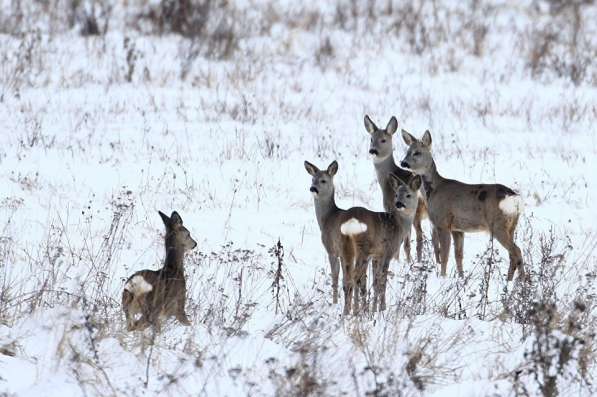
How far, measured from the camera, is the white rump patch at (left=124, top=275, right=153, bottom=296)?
6.34 metres

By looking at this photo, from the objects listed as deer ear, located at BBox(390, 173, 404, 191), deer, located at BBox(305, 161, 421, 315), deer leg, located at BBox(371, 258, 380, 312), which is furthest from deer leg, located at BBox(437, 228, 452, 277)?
deer leg, located at BBox(371, 258, 380, 312)

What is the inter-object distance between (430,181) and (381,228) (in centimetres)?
197

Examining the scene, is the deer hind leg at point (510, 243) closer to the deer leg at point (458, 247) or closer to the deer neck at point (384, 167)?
the deer leg at point (458, 247)

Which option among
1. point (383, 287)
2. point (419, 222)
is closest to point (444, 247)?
point (419, 222)

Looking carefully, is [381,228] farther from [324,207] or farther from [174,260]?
[174,260]

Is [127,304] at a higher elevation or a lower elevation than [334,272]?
lower

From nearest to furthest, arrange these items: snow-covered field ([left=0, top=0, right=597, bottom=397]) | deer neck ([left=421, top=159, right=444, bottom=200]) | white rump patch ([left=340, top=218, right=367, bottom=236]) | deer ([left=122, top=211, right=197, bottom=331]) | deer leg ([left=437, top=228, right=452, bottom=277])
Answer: snow-covered field ([left=0, top=0, right=597, bottom=397]) → deer ([left=122, top=211, right=197, bottom=331]) → white rump patch ([left=340, top=218, right=367, bottom=236]) → deer leg ([left=437, top=228, right=452, bottom=277]) → deer neck ([left=421, top=159, right=444, bottom=200])

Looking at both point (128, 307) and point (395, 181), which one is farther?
point (395, 181)

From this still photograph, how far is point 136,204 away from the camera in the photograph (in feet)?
33.2

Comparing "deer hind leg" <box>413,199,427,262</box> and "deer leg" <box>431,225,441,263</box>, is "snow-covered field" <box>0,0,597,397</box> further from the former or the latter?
"deer hind leg" <box>413,199,427,262</box>

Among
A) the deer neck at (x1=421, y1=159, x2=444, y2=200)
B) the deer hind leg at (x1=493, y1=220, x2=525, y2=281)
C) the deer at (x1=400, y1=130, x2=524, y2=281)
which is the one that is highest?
the deer neck at (x1=421, y1=159, x2=444, y2=200)

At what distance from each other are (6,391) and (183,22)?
47.1 ft

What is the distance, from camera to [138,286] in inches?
250

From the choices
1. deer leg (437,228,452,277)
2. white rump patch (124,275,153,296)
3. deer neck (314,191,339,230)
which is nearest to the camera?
white rump patch (124,275,153,296)
